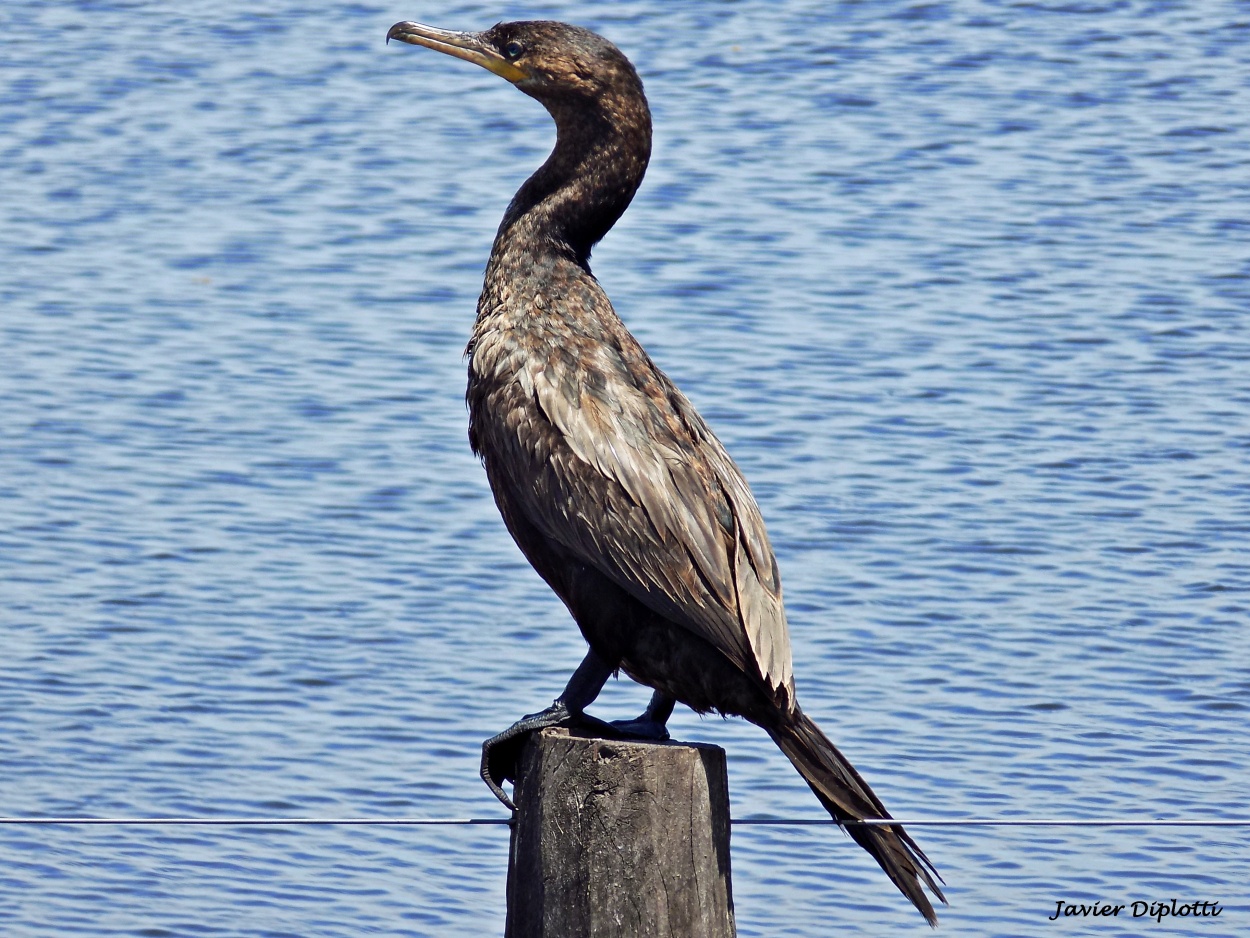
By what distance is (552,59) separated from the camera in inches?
170

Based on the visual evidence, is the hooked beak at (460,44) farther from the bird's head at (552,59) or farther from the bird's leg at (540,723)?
the bird's leg at (540,723)

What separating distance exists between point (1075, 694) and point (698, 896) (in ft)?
15.5

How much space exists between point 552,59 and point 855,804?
1.72 metres

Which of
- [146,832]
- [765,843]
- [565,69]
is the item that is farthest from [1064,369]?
[565,69]

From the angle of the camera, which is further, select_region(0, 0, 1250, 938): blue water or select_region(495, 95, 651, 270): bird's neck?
select_region(0, 0, 1250, 938): blue water

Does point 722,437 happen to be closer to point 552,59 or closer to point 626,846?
point 552,59

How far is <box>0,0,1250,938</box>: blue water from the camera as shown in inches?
276

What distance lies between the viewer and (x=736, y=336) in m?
11.4

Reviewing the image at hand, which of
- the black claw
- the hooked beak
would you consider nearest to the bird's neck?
the hooked beak

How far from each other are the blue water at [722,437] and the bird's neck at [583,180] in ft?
9.36

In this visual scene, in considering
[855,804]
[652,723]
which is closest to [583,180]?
[652,723]

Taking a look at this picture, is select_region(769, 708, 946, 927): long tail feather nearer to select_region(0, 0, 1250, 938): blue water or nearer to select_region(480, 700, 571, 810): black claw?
select_region(480, 700, 571, 810): black claw

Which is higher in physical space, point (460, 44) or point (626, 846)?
point (460, 44)

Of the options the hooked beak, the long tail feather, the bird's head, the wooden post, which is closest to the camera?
the wooden post
